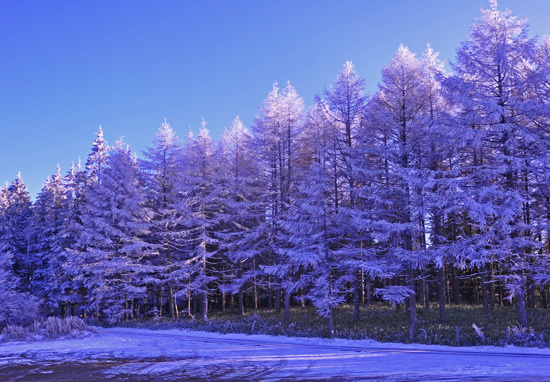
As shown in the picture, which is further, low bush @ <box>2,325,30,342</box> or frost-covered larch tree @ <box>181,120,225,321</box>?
frost-covered larch tree @ <box>181,120,225,321</box>

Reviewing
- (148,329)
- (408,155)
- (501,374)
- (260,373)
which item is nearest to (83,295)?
(148,329)

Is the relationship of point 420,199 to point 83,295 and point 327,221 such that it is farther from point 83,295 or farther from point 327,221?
point 83,295

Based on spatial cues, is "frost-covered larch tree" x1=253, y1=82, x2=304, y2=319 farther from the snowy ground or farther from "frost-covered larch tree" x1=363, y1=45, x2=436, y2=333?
the snowy ground

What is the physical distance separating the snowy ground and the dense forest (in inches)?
144

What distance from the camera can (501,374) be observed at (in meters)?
10.2

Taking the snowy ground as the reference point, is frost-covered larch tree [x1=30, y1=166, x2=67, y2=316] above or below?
above

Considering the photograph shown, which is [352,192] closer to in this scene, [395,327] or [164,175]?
[395,327]

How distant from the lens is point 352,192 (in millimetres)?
22438

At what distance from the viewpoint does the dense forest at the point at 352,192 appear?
17.7m

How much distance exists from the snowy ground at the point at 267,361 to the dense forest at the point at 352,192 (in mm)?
3650

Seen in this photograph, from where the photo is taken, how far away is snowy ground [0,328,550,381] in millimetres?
10859

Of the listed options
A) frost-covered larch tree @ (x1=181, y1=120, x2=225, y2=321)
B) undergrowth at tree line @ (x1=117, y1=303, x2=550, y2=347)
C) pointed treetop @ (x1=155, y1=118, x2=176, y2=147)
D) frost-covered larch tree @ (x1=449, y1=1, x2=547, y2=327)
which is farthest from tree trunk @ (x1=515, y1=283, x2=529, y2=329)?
pointed treetop @ (x1=155, y1=118, x2=176, y2=147)

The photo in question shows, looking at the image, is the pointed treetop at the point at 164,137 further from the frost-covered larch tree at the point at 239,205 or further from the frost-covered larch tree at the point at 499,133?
the frost-covered larch tree at the point at 499,133

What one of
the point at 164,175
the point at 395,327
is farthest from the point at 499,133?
the point at 164,175
